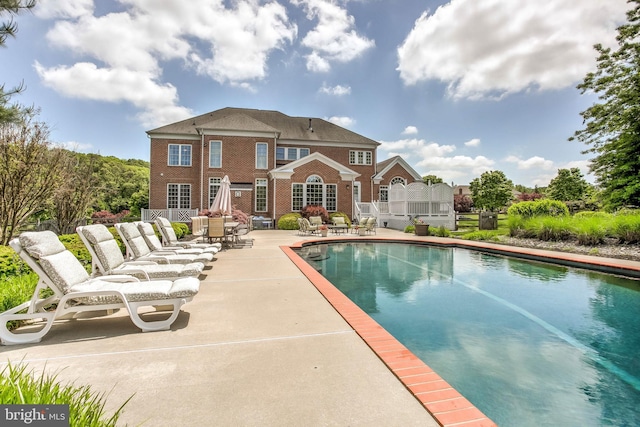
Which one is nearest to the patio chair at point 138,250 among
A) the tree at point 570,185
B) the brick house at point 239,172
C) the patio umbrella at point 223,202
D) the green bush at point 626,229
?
the patio umbrella at point 223,202

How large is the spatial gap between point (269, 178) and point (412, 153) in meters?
15.5

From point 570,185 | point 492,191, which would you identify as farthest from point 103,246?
point 570,185

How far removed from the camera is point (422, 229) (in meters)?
15.6

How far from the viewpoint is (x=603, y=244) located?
10.6 meters

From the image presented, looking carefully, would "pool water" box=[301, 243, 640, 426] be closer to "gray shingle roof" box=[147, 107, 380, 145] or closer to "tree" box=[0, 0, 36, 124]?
"tree" box=[0, 0, 36, 124]

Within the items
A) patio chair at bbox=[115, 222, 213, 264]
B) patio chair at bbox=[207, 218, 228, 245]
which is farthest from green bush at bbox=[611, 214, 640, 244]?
patio chair at bbox=[207, 218, 228, 245]

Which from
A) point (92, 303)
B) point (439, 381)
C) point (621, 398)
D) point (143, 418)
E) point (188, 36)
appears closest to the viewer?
point (143, 418)

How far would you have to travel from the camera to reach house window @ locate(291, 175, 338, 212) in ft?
71.0

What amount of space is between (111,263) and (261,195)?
63.7 feet

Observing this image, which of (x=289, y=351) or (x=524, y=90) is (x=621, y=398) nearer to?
(x=289, y=351)

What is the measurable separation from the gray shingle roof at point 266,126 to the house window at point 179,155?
3.63 ft

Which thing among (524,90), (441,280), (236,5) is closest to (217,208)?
(236,5)

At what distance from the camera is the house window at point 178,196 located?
23.8 m

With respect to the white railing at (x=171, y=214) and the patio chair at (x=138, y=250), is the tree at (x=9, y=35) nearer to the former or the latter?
the patio chair at (x=138, y=250)
